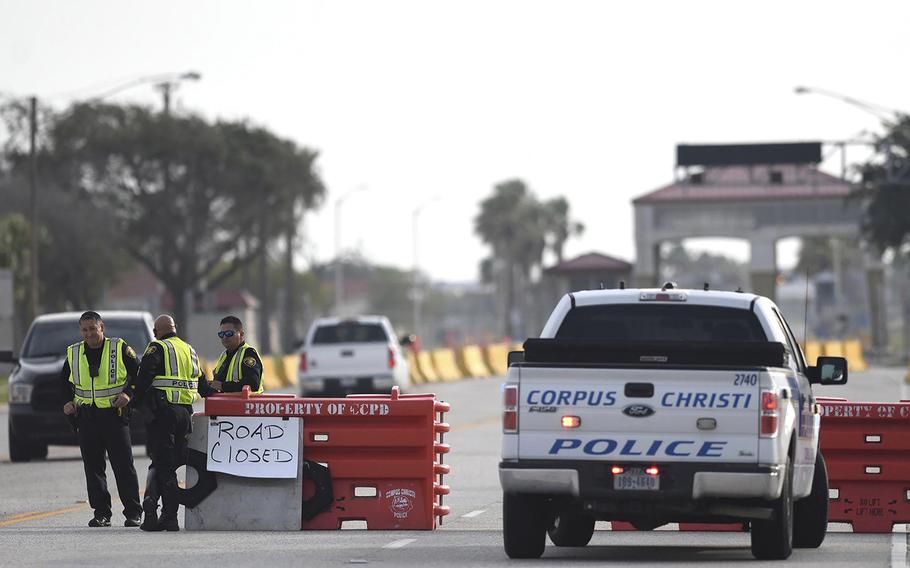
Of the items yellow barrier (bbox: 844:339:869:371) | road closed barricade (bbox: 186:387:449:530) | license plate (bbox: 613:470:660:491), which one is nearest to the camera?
license plate (bbox: 613:470:660:491)

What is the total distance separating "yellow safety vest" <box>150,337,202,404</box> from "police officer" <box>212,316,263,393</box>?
245 millimetres

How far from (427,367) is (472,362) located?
555cm

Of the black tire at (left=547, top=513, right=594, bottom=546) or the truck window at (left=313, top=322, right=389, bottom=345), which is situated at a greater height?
the truck window at (left=313, top=322, right=389, bottom=345)

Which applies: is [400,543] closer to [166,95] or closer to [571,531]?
[571,531]

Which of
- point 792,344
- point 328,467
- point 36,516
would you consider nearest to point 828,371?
point 792,344

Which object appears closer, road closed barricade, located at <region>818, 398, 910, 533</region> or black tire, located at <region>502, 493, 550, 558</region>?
black tire, located at <region>502, 493, 550, 558</region>

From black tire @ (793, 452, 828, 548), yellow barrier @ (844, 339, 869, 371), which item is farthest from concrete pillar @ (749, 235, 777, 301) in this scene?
black tire @ (793, 452, 828, 548)

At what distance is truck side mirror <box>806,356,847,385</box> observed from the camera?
44.8 ft

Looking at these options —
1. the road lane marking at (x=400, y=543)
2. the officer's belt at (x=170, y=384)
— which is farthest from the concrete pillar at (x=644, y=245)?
the road lane marking at (x=400, y=543)

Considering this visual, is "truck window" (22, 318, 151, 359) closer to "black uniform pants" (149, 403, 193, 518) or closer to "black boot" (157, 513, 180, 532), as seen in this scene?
"black uniform pants" (149, 403, 193, 518)

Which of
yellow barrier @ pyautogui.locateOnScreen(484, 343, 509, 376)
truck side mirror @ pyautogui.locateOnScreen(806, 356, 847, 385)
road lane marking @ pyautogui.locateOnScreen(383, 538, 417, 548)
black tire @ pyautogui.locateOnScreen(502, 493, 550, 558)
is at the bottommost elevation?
road lane marking @ pyautogui.locateOnScreen(383, 538, 417, 548)

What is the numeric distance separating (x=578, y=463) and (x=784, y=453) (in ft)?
4.28

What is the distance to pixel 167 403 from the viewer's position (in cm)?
1539

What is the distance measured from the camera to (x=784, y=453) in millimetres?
12328
